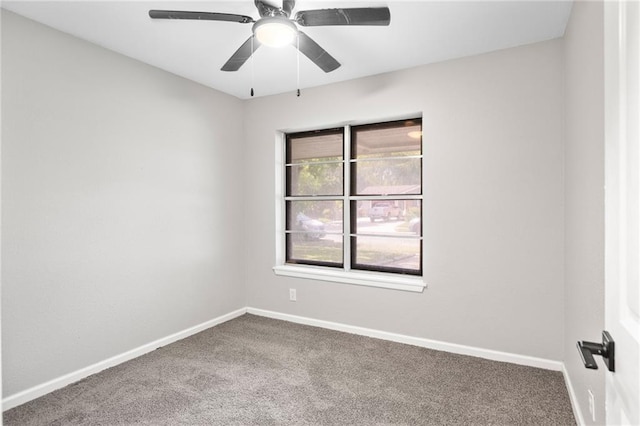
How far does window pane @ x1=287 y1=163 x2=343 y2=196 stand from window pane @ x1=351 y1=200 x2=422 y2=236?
30 centimetres

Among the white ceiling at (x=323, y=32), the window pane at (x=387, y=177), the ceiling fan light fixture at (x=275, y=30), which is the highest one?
the white ceiling at (x=323, y=32)

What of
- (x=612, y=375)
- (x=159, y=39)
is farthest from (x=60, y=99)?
(x=612, y=375)

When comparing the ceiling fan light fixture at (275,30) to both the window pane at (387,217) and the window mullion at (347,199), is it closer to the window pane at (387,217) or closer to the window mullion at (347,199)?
the window mullion at (347,199)

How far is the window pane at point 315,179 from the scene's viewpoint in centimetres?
370

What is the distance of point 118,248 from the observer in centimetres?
279

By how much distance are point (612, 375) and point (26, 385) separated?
3075mm

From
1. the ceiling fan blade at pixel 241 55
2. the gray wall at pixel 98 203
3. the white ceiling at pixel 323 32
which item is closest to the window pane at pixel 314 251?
the gray wall at pixel 98 203

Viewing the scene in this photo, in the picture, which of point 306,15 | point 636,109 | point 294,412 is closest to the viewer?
point 636,109

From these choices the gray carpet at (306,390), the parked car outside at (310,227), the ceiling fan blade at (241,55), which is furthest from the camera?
the parked car outside at (310,227)

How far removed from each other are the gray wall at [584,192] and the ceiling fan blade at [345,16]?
942mm

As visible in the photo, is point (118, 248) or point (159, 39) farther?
point (118, 248)

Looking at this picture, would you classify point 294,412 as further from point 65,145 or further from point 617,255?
point 65,145

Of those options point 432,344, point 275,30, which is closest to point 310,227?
point 432,344

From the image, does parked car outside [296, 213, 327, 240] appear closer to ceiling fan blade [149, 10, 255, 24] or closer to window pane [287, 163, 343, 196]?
window pane [287, 163, 343, 196]
